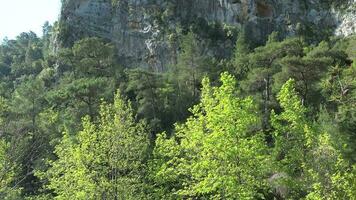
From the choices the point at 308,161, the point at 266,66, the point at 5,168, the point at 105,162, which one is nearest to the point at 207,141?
the point at 105,162

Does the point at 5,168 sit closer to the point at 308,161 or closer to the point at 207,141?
the point at 207,141

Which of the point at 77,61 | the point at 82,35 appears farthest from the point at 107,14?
the point at 77,61

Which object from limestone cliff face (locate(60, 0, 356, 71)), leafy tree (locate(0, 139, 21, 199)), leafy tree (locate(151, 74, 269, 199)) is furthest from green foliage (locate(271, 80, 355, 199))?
limestone cliff face (locate(60, 0, 356, 71))

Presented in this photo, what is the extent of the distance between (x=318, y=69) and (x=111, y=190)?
1056 inches

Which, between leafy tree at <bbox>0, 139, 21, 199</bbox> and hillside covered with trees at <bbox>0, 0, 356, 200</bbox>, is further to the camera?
hillside covered with trees at <bbox>0, 0, 356, 200</bbox>

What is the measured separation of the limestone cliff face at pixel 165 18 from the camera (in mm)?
85562

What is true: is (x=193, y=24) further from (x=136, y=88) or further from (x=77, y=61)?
(x=136, y=88)

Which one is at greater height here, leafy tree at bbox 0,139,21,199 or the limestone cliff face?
the limestone cliff face

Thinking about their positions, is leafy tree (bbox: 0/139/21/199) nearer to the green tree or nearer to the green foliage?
the green foliage

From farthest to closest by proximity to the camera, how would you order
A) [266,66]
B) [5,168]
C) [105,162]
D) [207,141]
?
1. [266,66]
2. [105,162]
3. [207,141]
4. [5,168]

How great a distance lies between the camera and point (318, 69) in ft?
148

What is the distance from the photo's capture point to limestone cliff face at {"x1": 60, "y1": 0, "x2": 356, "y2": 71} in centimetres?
8556

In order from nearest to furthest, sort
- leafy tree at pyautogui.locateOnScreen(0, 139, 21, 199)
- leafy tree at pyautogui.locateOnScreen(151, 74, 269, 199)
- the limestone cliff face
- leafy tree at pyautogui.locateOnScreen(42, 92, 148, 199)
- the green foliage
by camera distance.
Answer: leafy tree at pyautogui.locateOnScreen(0, 139, 21, 199) → the green foliage → leafy tree at pyautogui.locateOnScreen(151, 74, 269, 199) → leafy tree at pyautogui.locateOnScreen(42, 92, 148, 199) → the limestone cliff face

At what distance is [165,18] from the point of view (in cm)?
9388
